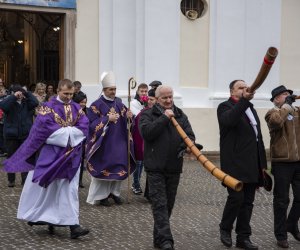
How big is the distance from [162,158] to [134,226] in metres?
1.58

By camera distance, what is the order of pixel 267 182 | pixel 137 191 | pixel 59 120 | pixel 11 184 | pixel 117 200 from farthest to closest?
pixel 11 184, pixel 137 191, pixel 117 200, pixel 59 120, pixel 267 182

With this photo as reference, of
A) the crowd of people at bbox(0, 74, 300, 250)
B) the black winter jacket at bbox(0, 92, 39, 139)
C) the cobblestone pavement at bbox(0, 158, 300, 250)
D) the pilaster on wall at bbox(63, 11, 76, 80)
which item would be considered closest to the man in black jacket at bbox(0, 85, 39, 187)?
the black winter jacket at bbox(0, 92, 39, 139)

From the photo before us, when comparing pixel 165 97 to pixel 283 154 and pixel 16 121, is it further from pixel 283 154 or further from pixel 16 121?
pixel 16 121

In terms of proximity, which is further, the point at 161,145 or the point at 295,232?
the point at 295,232

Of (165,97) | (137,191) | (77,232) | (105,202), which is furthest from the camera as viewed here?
(137,191)

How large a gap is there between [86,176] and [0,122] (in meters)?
3.77

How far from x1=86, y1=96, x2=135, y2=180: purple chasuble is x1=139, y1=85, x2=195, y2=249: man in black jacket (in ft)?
8.58

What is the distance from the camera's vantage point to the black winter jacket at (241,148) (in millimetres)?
6207

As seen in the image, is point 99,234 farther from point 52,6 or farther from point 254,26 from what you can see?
point 254,26

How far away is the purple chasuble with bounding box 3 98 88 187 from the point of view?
6707mm

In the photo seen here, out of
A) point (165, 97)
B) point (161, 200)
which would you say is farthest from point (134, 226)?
point (165, 97)

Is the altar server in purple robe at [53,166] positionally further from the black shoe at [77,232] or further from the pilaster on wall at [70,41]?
the pilaster on wall at [70,41]

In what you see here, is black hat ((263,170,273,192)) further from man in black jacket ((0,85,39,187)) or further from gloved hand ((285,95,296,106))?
man in black jacket ((0,85,39,187))

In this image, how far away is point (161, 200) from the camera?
6.13 meters
